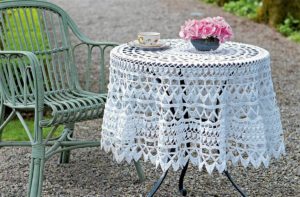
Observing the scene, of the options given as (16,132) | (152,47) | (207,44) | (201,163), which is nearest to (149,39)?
(152,47)

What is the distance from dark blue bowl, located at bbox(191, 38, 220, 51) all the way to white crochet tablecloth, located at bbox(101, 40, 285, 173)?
0.52 feet

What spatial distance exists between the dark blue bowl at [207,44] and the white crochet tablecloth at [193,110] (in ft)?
0.52

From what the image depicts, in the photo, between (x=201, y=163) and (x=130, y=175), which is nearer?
(x=201, y=163)

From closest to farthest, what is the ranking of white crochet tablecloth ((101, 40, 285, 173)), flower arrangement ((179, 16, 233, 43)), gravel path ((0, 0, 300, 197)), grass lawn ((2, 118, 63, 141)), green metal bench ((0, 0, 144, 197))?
white crochet tablecloth ((101, 40, 285, 173)), flower arrangement ((179, 16, 233, 43)), green metal bench ((0, 0, 144, 197)), gravel path ((0, 0, 300, 197)), grass lawn ((2, 118, 63, 141))

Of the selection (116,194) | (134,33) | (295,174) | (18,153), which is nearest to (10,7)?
(18,153)

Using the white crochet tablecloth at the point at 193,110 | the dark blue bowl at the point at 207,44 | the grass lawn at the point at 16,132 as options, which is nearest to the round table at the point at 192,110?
the white crochet tablecloth at the point at 193,110

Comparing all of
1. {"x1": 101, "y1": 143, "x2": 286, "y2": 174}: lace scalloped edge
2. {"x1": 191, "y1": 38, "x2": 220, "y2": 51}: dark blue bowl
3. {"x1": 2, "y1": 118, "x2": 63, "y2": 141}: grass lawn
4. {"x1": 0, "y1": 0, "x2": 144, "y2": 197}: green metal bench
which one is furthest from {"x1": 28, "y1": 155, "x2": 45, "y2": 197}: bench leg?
{"x1": 2, "y1": 118, "x2": 63, "y2": 141}: grass lawn

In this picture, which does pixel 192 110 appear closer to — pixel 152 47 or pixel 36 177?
pixel 152 47

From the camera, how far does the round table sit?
3240 mm

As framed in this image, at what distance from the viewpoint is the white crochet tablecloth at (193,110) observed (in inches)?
128

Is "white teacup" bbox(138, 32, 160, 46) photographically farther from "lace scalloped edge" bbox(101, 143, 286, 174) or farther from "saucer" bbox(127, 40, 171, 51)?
"lace scalloped edge" bbox(101, 143, 286, 174)

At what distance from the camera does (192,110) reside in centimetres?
327

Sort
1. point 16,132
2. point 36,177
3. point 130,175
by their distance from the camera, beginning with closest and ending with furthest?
point 36,177, point 130,175, point 16,132

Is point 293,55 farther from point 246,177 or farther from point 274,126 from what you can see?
point 274,126
